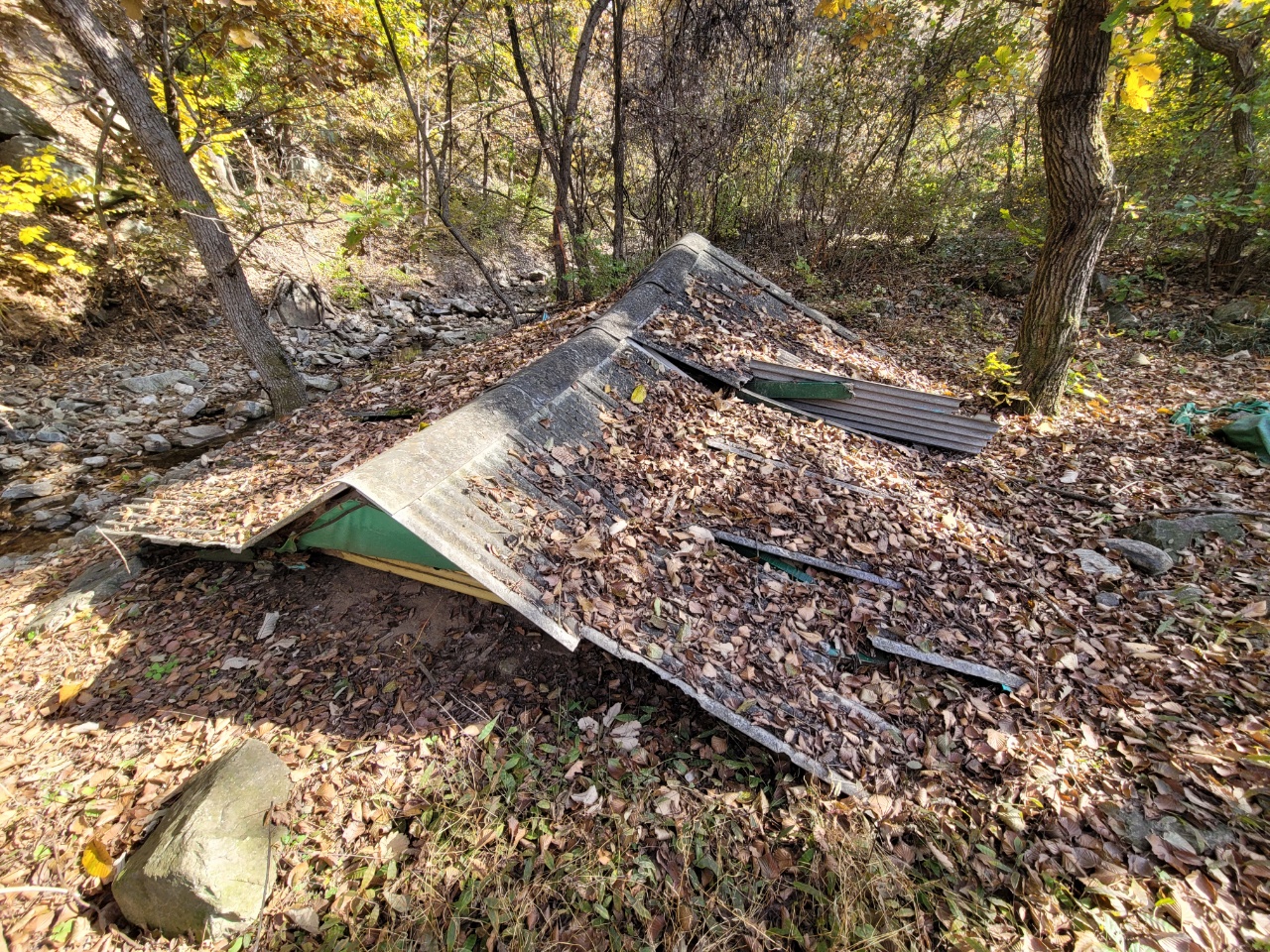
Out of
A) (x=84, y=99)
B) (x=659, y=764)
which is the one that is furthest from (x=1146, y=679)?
(x=84, y=99)

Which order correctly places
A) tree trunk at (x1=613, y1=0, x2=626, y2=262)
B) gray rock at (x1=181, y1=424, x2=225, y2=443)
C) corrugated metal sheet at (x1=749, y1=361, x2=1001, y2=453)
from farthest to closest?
1. tree trunk at (x1=613, y1=0, x2=626, y2=262)
2. gray rock at (x1=181, y1=424, x2=225, y2=443)
3. corrugated metal sheet at (x1=749, y1=361, x2=1001, y2=453)

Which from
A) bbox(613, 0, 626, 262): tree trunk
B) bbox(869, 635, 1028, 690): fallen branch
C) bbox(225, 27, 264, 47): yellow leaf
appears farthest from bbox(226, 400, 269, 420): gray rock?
bbox(869, 635, 1028, 690): fallen branch

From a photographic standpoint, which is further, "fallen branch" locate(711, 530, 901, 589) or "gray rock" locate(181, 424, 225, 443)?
"gray rock" locate(181, 424, 225, 443)

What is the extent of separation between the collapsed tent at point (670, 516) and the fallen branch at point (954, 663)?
0.10 feet

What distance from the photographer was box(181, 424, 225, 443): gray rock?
6.11 meters

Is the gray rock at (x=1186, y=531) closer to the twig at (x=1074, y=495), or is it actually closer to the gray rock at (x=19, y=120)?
the twig at (x=1074, y=495)

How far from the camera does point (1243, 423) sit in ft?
14.0

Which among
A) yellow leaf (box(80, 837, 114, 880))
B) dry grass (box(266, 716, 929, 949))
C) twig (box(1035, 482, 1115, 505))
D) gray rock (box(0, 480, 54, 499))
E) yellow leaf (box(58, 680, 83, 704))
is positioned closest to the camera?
dry grass (box(266, 716, 929, 949))

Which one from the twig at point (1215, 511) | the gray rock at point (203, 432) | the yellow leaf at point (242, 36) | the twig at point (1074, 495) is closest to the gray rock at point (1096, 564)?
the twig at point (1074, 495)

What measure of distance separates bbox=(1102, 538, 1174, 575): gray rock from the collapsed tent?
132cm

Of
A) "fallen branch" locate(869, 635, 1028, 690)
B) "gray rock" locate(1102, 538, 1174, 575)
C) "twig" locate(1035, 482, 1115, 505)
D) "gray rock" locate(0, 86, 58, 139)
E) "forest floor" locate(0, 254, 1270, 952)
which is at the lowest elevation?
"forest floor" locate(0, 254, 1270, 952)

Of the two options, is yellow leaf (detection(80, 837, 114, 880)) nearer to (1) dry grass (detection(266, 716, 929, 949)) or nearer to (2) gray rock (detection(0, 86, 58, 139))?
(1) dry grass (detection(266, 716, 929, 949))

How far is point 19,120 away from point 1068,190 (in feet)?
40.1

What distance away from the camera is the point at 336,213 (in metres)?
10.1
